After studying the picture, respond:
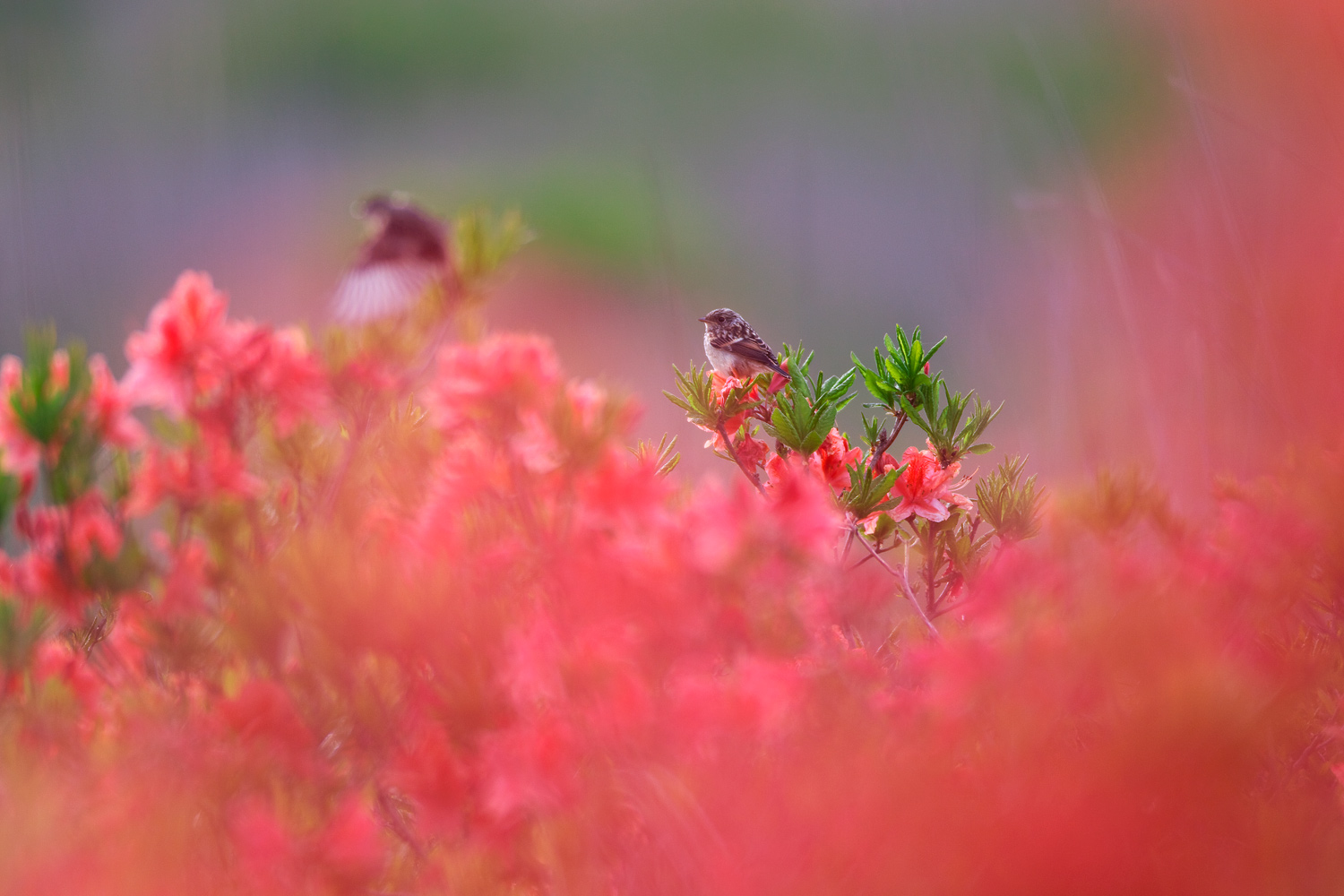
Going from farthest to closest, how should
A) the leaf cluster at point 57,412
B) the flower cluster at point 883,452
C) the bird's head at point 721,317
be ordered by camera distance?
the bird's head at point 721,317 < the flower cluster at point 883,452 < the leaf cluster at point 57,412

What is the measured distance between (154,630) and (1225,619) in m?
0.94

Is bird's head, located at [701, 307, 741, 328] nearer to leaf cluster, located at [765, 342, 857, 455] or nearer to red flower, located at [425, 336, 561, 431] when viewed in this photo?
leaf cluster, located at [765, 342, 857, 455]

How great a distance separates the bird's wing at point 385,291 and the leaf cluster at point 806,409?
1.27 feet

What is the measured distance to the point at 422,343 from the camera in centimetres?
86

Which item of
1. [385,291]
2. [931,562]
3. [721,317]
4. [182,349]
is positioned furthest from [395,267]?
[721,317]

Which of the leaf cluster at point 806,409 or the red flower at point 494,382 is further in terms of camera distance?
the leaf cluster at point 806,409

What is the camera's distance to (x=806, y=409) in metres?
0.98

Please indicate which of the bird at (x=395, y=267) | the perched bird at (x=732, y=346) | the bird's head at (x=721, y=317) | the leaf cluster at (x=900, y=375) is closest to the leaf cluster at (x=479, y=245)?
the bird at (x=395, y=267)

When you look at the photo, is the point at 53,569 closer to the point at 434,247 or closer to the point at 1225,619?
the point at 434,247

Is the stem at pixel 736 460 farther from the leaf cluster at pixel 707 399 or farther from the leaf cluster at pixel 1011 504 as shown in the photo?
the leaf cluster at pixel 1011 504

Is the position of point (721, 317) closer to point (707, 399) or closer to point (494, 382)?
point (707, 399)

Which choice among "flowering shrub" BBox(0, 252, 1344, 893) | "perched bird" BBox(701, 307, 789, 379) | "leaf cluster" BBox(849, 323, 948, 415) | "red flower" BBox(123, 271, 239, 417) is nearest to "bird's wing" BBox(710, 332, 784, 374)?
"perched bird" BBox(701, 307, 789, 379)

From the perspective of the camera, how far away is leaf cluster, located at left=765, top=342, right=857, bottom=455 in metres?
0.98

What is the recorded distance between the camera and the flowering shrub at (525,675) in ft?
2.17
